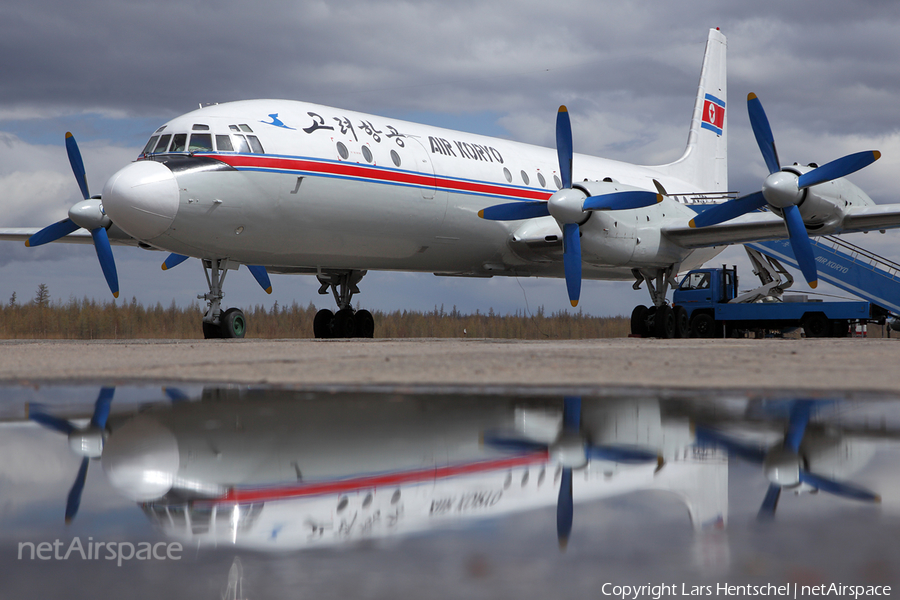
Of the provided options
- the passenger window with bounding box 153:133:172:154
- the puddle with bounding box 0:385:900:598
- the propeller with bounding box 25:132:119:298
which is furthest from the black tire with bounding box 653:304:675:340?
the puddle with bounding box 0:385:900:598

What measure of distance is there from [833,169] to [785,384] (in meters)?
12.3

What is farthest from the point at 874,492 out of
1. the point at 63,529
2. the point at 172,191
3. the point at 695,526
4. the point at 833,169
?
the point at 833,169

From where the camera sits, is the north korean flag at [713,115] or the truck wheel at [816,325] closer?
the truck wheel at [816,325]

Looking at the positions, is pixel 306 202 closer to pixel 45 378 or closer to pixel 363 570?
pixel 45 378

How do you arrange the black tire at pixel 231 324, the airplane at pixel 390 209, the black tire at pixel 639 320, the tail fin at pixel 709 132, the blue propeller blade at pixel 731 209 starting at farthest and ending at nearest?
1. the tail fin at pixel 709 132
2. the black tire at pixel 639 320
3. the blue propeller blade at pixel 731 209
4. the black tire at pixel 231 324
5. the airplane at pixel 390 209

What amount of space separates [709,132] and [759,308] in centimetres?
755

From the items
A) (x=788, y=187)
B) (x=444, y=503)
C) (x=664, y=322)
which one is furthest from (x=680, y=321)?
(x=444, y=503)

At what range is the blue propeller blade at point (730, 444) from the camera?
3.79m

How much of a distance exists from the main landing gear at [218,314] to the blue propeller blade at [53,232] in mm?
5455

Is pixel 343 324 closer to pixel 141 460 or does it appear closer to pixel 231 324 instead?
pixel 231 324

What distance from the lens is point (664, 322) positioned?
806 inches

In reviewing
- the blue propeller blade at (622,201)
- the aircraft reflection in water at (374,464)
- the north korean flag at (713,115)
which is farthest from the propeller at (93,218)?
the north korean flag at (713,115)

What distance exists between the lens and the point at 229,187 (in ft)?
47.4

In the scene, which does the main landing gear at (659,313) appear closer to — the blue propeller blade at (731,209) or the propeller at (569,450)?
the blue propeller blade at (731,209)
